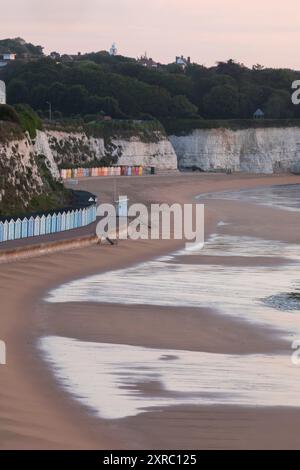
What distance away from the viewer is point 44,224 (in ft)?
113

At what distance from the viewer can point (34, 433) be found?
12.8m

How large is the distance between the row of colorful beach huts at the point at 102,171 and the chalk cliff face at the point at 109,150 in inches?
57.8

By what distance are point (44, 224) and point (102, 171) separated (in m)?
46.4

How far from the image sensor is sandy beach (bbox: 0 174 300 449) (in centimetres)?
1295

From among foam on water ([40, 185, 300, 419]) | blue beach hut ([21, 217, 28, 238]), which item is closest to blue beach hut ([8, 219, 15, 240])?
blue beach hut ([21, 217, 28, 238])

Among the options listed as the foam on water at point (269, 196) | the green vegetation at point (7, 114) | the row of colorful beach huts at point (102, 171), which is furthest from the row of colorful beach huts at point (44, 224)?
the row of colorful beach huts at point (102, 171)

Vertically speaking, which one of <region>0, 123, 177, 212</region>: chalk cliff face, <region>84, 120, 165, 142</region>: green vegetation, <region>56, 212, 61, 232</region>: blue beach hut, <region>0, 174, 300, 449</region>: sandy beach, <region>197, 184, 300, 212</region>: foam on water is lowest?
<region>197, 184, 300, 212</region>: foam on water

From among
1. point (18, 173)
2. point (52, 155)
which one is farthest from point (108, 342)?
point (52, 155)

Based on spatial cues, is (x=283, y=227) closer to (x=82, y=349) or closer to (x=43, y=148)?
(x=43, y=148)

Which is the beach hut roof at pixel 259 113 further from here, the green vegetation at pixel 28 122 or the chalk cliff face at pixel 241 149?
the green vegetation at pixel 28 122

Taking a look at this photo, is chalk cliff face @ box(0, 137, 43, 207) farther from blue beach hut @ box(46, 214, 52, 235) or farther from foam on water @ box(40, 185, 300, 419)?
foam on water @ box(40, 185, 300, 419)

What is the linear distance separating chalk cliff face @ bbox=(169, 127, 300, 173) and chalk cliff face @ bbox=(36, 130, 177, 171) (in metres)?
5.05

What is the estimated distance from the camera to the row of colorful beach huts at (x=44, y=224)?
31719 mm

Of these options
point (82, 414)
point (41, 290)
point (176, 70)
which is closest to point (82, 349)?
point (82, 414)
